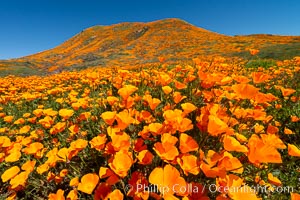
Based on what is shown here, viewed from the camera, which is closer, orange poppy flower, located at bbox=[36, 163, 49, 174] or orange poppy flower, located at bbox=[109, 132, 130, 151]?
orange poppy flower, located at bbox=[109, 132, 130, 151]

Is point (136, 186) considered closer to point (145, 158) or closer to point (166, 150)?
point (145, 158)

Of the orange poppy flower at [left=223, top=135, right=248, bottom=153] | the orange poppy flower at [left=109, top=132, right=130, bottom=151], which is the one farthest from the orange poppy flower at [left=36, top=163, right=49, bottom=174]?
the orange poppy flower at [left=223, top=135, right=248, bottom=153]

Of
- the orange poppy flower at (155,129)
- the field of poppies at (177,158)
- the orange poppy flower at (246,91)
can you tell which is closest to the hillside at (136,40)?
the field of poppies at (177,158)

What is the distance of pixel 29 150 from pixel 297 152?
7.56 feet

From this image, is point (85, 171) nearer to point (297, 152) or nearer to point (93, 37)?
point (297, 152)

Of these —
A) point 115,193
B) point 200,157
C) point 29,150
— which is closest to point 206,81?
point 200,157

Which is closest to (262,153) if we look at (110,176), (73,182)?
(110,176)

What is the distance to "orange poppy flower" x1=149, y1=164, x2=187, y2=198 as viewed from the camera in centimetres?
139

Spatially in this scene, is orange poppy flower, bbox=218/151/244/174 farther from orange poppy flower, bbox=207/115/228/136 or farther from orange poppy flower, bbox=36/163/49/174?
orange poppy flower, bbox=36/163/49/174

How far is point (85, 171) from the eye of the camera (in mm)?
2393

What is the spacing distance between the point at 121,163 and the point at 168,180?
311mm

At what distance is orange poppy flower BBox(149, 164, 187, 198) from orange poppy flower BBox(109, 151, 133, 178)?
6.6 inches

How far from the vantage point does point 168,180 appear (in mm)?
1430

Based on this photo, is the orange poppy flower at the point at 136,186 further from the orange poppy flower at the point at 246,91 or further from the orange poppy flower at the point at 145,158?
the orange poppy flower at the point at 246,91
